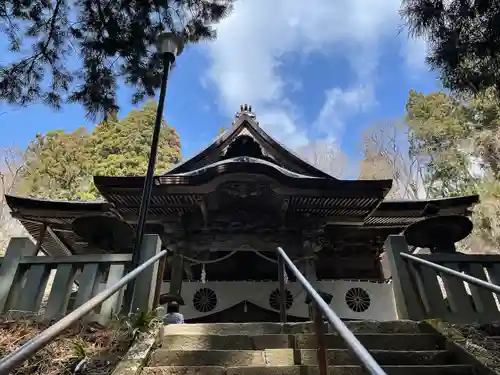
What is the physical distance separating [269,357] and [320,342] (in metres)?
0.98

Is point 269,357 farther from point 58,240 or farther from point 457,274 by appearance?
point 58,240

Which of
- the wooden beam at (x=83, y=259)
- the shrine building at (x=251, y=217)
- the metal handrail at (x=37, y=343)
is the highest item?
the shrine building at (x=251, y=217)

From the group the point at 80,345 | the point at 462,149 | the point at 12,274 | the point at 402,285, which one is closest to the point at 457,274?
the point at 402,285

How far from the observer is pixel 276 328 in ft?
12.7

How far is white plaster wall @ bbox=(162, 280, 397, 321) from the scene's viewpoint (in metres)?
7.63

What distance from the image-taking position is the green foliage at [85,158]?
2392 centimetres

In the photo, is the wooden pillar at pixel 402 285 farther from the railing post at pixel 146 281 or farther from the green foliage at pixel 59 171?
the green foliage at pixel 59 171

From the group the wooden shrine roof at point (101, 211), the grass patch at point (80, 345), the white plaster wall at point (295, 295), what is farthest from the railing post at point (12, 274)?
the white plaster wall at point (295, 295)

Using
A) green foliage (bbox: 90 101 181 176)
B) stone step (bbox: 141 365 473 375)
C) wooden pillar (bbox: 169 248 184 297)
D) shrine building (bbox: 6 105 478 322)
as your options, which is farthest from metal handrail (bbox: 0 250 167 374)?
green foliage (bbox: 90 101 181 176)

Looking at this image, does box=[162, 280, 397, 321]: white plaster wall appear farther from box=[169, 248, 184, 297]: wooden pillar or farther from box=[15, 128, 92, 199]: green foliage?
box=[15, 128, 92, 199]: green foliage

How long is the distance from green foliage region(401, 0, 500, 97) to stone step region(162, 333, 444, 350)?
3810mm

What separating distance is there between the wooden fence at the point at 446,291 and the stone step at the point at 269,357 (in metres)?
0.98

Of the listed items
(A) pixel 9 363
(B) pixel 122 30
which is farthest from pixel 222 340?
(B) pixel 122 30

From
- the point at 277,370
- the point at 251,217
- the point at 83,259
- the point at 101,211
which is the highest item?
the point at 101,211
